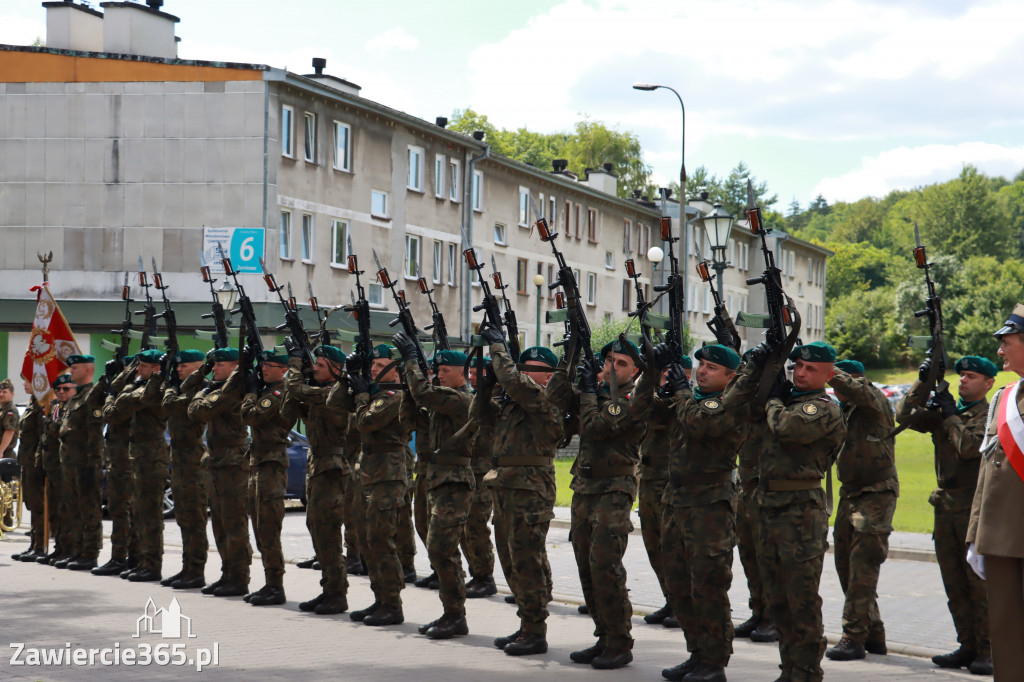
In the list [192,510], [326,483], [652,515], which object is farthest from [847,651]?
[192,510]

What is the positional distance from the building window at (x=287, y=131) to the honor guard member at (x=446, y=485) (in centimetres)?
2572

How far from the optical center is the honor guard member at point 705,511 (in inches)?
300

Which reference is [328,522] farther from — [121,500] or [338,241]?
[338,241]

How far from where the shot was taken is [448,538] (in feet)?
30.8

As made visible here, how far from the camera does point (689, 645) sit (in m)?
7.98

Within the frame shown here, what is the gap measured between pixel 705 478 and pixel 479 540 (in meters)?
4.59

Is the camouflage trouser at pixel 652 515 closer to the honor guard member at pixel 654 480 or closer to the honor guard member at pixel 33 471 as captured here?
the honor guard member at pixel 654 480

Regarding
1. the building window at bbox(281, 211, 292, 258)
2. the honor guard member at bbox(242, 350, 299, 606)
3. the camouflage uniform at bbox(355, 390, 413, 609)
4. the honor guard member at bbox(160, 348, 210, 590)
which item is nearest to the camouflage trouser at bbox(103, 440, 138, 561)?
the honor guard member at bbox(160, 348, 210, 590)

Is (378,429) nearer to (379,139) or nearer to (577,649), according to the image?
(577,649)

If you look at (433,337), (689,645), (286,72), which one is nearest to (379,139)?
(286,72)

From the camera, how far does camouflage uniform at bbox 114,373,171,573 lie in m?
12.3

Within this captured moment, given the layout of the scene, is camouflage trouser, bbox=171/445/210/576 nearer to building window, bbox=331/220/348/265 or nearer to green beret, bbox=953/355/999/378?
green beret, bbox=953/355/999/378

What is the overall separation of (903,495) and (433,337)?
518 inches

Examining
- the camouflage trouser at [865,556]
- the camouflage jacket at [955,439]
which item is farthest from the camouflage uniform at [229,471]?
the camouflage jacket at [955,439]
